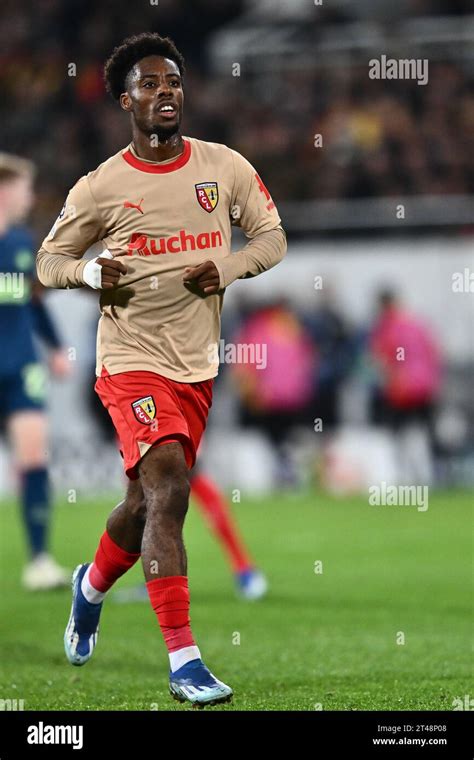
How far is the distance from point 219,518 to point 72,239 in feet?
11.0

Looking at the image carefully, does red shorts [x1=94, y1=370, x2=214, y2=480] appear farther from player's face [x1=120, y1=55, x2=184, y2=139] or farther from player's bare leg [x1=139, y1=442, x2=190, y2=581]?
player's face [x1=120, y1=55, x2=184, y2=139]

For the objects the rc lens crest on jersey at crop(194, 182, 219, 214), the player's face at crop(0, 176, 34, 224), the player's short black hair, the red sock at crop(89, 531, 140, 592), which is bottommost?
the red sock at crop(89, 531, 140, 592)

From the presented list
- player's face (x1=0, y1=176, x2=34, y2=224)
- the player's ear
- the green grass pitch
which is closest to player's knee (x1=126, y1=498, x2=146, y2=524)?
the green grass pitch

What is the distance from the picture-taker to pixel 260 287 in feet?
51.4

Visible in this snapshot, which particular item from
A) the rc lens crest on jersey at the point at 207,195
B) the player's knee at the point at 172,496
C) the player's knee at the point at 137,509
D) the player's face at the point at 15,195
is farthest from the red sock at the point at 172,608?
the player's face at the point at 15,195

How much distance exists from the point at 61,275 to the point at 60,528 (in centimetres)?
775

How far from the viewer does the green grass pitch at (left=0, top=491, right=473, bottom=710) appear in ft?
17.5

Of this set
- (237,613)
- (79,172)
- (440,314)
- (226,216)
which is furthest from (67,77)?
(226,216)

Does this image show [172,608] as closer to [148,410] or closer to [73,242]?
[148,410]

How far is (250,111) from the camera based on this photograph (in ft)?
60.3

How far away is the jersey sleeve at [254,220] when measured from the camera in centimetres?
530

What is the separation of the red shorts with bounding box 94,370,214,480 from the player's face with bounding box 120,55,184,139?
914 mm

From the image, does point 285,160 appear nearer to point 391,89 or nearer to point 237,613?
point 391,89

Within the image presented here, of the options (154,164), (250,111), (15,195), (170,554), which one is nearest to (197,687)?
(170,554)
